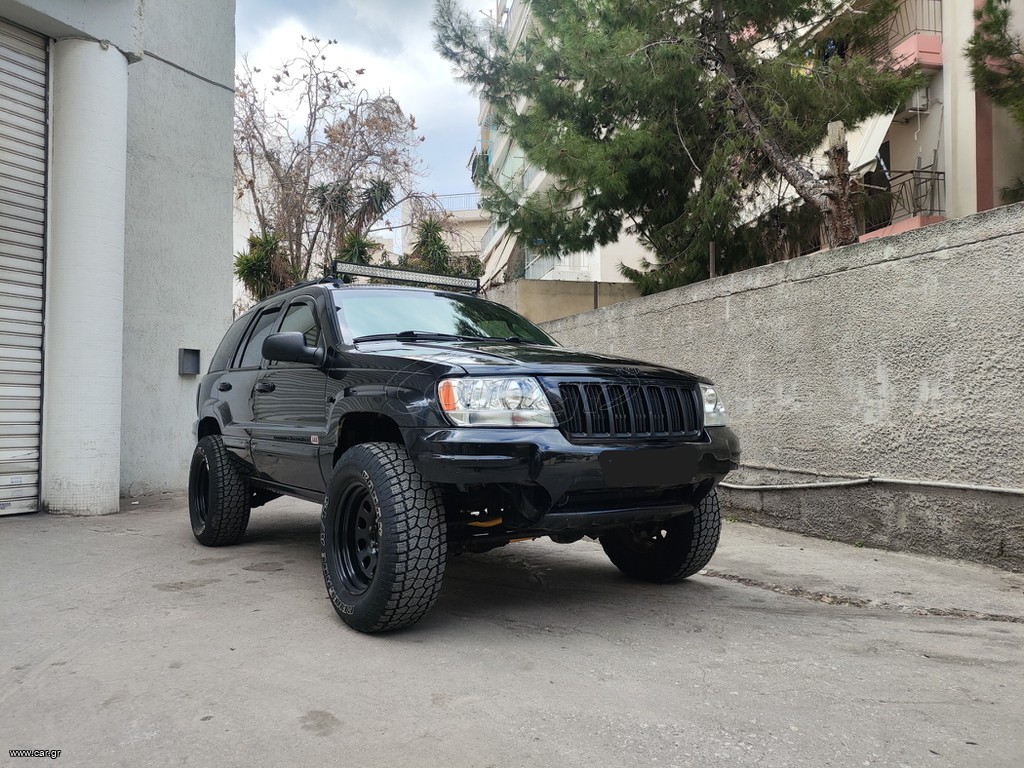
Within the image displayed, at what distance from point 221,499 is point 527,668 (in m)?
3.32

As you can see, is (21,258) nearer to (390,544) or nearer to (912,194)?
(390,544)

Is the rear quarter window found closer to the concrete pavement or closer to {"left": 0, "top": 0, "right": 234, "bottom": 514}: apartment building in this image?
the concrete pavement

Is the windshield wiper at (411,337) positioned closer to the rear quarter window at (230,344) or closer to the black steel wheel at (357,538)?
the black steel wheel at (357,538)

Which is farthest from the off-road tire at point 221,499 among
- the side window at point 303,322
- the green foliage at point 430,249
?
the green foliage at point 430,249

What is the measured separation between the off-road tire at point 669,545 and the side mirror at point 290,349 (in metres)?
1.93

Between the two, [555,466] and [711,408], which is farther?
[711,408]

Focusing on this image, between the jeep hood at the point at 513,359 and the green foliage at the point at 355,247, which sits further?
the green foliage at the point at 355,247

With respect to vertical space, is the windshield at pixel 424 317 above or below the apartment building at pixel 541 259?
below

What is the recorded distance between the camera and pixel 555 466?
11.4 feet

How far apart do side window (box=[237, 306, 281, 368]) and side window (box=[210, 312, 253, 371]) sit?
0.22 meters

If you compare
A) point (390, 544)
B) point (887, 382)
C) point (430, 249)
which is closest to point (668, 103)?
point (887, 382)

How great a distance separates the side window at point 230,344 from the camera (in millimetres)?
6398

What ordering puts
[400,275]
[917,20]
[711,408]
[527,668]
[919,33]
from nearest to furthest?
[527,668] → [711,408] → [400,275] → [919,33] → [917,20]

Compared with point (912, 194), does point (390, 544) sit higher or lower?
lower
